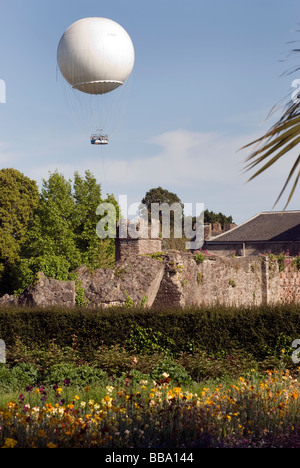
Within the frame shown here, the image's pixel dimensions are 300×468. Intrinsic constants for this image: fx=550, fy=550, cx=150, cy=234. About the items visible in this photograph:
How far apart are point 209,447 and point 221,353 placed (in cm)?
667

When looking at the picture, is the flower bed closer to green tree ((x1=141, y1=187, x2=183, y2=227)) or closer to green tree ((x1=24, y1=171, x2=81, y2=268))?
green tree ((x1=24, y1=171, x2=81, y2=268))

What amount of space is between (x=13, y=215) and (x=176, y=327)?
31455 mm

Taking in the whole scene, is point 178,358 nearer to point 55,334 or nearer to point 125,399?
point 55,334

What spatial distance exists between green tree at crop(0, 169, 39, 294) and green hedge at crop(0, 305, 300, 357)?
27.5 m

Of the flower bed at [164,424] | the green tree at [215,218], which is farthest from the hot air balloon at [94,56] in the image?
the green tree at [215,218]

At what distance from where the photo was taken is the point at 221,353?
40.4 ft

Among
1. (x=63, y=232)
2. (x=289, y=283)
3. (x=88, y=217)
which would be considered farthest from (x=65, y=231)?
(x=289, y=283)

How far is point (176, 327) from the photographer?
41.4 ft

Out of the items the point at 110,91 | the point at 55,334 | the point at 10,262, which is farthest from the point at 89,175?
the point at 55,334

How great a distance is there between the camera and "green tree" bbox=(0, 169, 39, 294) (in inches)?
1597

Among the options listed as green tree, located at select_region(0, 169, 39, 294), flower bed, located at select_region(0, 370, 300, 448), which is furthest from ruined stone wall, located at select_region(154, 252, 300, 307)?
green tree, located at select_region(0, 169, 39, 294)

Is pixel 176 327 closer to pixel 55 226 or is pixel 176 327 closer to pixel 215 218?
pixel 55 226

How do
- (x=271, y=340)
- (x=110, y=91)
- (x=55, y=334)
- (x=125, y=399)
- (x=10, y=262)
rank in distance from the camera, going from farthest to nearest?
(x=10, y=262) → (x=110, y=91) → (x=55, y=334) → (x=271, y=340) → (x=125, y=399)

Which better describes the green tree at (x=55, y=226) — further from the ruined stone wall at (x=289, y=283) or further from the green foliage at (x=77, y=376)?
the green foliage at (x=77, y=376)
